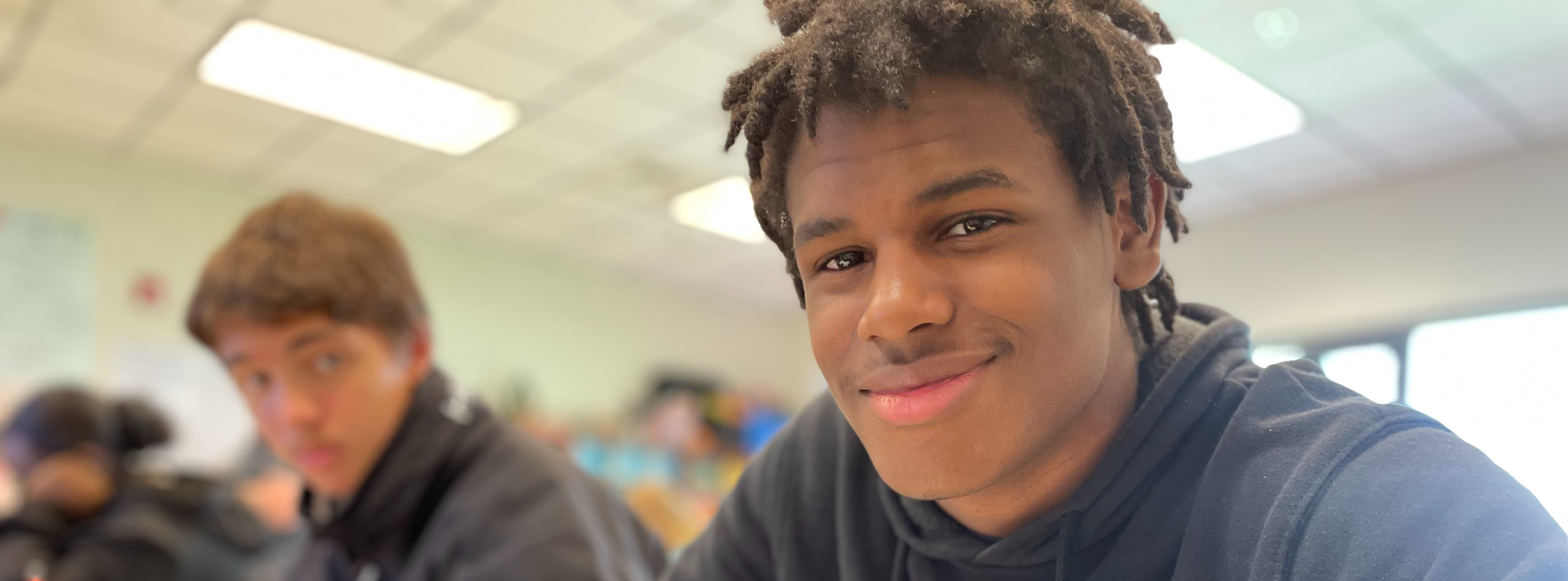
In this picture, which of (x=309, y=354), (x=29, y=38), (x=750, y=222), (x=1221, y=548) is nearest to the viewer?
(x=1221, y=548)

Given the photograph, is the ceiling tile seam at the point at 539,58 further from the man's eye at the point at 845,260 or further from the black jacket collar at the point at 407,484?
the man's eye at the point at 845,260

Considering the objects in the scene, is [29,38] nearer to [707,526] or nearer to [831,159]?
[707,526]

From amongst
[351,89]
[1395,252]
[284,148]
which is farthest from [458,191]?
[1395,252]

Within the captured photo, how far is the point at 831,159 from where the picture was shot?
0.78m

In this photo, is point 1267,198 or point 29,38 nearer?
point 29,38

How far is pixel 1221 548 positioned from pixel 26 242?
5.62 meters

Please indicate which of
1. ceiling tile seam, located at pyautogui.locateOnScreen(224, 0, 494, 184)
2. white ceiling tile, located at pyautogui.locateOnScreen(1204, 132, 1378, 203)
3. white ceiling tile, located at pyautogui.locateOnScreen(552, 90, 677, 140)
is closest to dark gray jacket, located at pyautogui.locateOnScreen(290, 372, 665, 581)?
ceiling tile seam, located at pyautogui.locateOnScreen(224, 0, 494, 184)

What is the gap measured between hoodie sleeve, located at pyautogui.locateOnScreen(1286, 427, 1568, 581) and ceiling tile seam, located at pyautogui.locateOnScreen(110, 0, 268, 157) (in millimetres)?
3652

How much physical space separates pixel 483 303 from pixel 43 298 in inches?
90.2

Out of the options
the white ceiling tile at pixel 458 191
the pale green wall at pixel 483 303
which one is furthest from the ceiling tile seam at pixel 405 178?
the pale green wall at pixel 483 303

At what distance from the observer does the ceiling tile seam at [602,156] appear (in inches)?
174

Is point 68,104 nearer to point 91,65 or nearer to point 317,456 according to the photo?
point 91,65

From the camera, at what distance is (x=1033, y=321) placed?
71cm

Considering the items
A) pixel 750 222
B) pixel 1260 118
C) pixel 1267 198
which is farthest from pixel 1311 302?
pixel 750 222
